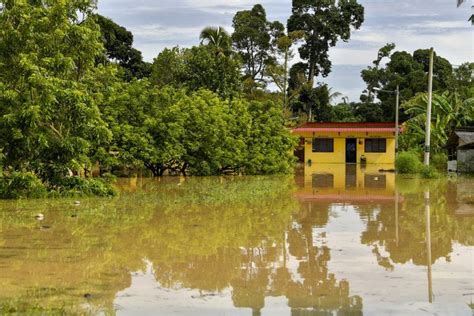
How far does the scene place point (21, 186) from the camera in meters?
16.7

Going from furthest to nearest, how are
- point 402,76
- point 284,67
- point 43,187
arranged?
point 402,76 < point 284,67 < point 43,187

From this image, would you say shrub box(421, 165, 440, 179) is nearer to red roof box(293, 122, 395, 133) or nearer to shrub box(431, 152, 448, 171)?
shrub box(431, 152, 448, 171)

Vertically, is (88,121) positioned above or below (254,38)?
below

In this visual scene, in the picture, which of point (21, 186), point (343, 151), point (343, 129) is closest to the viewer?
point (21, 186)

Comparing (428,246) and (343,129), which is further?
(343,129)

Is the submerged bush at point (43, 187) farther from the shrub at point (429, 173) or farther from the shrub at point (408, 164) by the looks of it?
the shrub at point (408, 164)

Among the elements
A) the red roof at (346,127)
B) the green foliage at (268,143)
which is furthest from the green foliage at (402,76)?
the green foliage at (268,143)

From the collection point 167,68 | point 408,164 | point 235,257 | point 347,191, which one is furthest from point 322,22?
point 235,257

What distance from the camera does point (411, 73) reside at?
53219 mm

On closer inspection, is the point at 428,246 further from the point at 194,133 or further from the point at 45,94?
the point at 194,133

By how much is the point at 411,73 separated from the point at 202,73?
65.7ft

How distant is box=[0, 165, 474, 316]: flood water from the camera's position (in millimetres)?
6570

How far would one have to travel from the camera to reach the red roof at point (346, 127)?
1742 inches

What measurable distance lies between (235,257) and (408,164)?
79.4 feet
